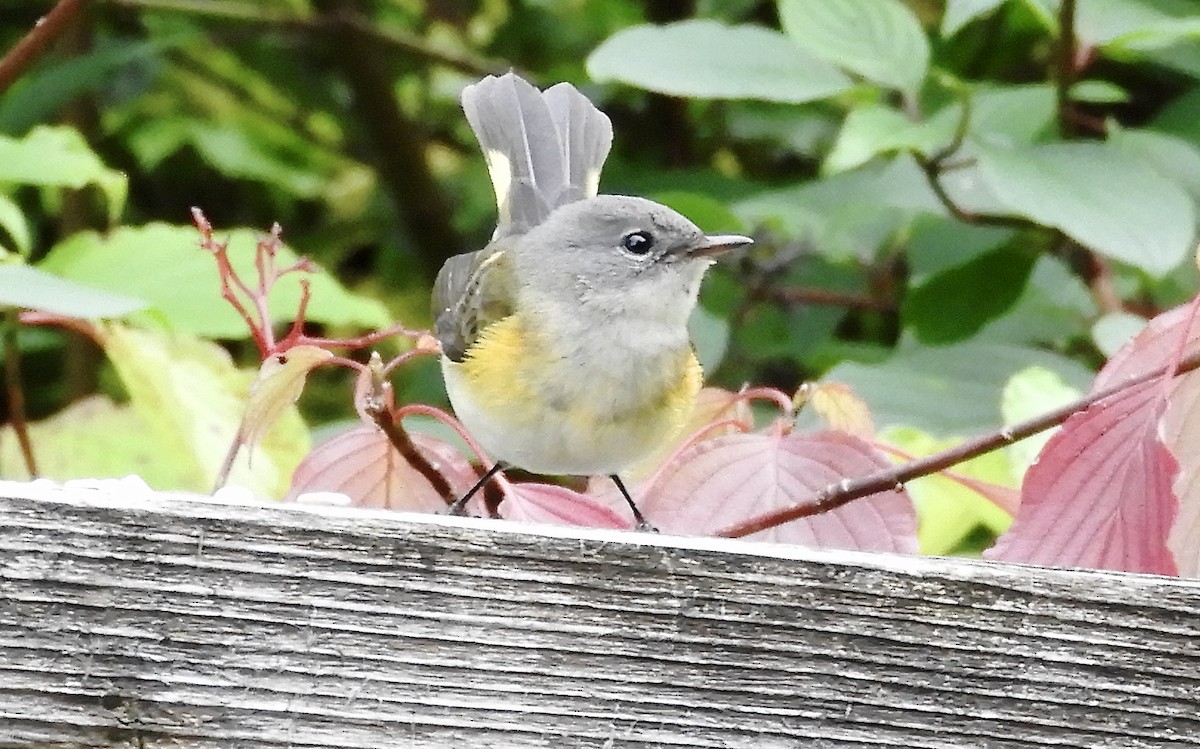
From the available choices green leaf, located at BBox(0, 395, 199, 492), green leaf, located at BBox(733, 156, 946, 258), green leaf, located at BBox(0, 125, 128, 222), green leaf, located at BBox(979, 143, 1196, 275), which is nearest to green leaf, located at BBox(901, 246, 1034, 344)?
green leaf, located at BBox(733, 156, 946, 258)

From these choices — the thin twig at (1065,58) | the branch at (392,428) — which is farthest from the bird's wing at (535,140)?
the branch at (392,428)

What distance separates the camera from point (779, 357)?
3.30 meters

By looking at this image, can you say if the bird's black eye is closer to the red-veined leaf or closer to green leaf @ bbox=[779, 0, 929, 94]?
green leaf @ bbox=[779, 0, 929, 94]

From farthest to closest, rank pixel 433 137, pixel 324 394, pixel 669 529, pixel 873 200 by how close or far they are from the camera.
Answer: pixel 433 137
pixel 324 394
pixel 873 200
pixel 669 529

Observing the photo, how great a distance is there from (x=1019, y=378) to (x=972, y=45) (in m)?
2.05

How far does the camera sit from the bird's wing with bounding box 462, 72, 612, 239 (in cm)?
229

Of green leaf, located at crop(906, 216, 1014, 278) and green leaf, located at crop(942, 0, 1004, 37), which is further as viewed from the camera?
green leaf, located at crop(906, 216, 1014, 278)

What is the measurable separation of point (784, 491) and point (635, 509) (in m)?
0.24

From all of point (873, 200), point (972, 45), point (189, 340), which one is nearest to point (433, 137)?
point (972, 45)

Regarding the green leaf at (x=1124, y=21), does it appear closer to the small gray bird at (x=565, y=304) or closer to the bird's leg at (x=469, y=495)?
the small gray bird at (x=565, y=304)

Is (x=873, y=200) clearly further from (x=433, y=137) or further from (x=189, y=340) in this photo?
(x=433, y=137)

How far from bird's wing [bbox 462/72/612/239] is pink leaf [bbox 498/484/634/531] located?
1.01 metres

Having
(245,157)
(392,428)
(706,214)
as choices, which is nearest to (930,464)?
(392,428)

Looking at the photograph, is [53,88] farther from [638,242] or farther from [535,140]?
[638,242]
